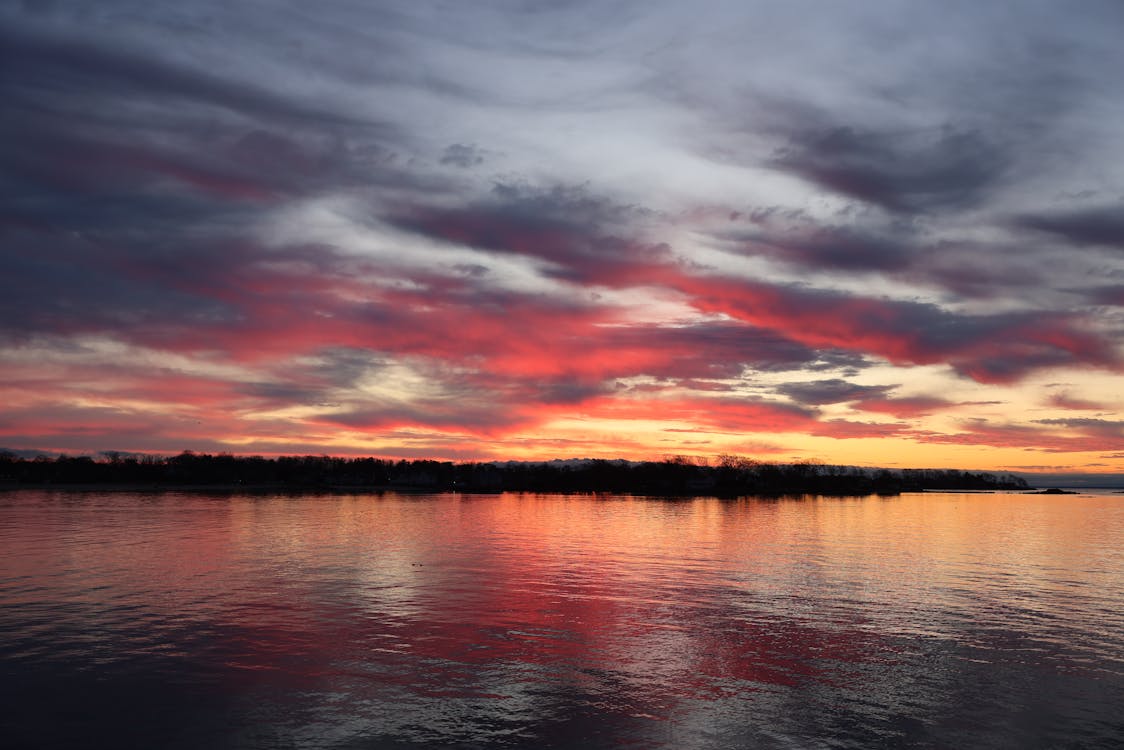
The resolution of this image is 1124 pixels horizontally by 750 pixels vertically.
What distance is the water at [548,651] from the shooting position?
80.9ft

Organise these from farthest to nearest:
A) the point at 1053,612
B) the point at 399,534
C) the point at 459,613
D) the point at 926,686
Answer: the point at 399,534 → the point at 1053,612 → the point at 459,613 → the point at 926,686

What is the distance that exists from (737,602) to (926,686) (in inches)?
722

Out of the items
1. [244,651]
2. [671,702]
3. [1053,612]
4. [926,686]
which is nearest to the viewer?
[671,702]

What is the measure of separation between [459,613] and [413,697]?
15334 millimetres

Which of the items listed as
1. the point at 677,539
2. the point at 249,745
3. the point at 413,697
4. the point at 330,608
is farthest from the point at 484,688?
the point at 677,539

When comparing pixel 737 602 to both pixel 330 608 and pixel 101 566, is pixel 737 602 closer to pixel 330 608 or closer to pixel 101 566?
pixel 330 608

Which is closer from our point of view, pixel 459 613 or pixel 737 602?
pixel 459 613

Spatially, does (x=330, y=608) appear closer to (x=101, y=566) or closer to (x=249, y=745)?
(x=249, y=745)

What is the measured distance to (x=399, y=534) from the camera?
96.8 metres

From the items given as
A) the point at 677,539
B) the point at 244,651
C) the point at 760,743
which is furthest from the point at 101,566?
the point at 677,539

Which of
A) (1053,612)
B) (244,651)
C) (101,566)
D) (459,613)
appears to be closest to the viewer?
(244,651)

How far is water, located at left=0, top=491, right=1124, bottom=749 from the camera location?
24672 mm

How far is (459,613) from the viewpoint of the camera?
140 feet

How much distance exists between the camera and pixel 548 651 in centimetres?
3422
